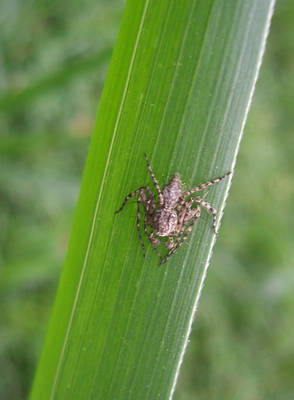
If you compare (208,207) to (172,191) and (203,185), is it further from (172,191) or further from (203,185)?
(172,191)

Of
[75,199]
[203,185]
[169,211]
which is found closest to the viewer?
[203,185]

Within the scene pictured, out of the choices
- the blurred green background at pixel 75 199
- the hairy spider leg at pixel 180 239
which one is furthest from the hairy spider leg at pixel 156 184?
the blurred green background at pixel 75 199

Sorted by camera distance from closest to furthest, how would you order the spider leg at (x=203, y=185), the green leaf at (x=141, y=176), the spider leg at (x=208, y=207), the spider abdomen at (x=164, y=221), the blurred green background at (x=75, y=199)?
the green leaf at (x=141, y=176), the spider leg at (x=203, y=185), the spider leg at (x=208, y=207), the spider abdomen at (x=164, y=221), the blurred green background at (x=75, y=199)

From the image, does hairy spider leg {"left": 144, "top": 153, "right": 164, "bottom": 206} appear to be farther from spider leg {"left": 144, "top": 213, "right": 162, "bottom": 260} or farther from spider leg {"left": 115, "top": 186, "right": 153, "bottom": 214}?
spider leg {"left": 144, "top": 213, "right": 162, "bottom": 260}

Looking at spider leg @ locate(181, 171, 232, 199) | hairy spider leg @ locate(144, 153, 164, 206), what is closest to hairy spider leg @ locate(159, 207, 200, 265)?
spider leg @ locate(181, 171, 232, 199)

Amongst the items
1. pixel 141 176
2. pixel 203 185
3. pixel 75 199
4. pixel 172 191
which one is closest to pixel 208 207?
pixel 203 185

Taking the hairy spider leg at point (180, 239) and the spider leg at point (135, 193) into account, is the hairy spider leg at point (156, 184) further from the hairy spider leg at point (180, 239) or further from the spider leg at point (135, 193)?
the hairy spider leg at point (180, 239)
